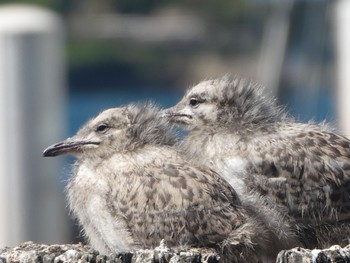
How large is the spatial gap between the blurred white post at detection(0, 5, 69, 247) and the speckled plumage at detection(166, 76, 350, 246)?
717cm

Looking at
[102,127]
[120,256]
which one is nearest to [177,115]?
[102,127]

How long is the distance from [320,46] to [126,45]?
28.5 metres

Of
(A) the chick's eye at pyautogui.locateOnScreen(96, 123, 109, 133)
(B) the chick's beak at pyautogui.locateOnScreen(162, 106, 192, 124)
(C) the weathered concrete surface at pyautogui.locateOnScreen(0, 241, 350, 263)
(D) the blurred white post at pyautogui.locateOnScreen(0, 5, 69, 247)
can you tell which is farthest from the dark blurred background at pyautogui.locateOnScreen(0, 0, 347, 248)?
(C) the weathered concrete surface at pyautogui.locateOnScreen(0, 241, 350, 263)

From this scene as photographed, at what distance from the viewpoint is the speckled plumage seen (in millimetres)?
7934

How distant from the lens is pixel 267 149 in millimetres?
8156

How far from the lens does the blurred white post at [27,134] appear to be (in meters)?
15.6

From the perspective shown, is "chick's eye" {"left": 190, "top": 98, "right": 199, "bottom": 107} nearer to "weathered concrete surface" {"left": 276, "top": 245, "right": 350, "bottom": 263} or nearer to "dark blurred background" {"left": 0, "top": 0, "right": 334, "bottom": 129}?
"weathered concrete surface" {"left": 276, "top": 245, "right": 350, "bottom": 263}

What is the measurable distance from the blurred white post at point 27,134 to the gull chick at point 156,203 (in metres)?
7.40

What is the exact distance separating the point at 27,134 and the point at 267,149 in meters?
8.10

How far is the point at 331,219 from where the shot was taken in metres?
7.94

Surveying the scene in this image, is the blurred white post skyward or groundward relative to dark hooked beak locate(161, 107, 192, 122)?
groundward

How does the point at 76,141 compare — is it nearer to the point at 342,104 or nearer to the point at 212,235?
the point at 212,235

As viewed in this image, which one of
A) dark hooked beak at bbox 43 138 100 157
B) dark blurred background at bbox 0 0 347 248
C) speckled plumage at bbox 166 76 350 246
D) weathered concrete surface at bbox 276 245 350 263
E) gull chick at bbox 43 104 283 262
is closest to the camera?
weathered concrete surface at bbox 276 245 350 263

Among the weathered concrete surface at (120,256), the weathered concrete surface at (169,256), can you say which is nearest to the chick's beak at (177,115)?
the weathered concrete surface at (120,256)
